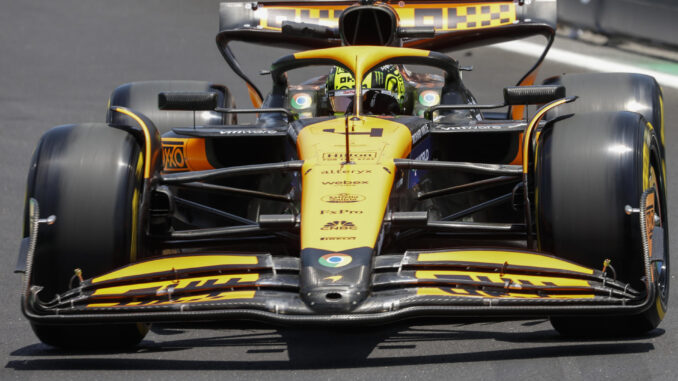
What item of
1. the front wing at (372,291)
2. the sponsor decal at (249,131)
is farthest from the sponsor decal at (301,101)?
the front wing at (372,291)

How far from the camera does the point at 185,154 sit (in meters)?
8.12

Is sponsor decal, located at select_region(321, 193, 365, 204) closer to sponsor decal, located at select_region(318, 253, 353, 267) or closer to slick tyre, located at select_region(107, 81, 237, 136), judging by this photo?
sponsor decal, located at select_region(318, 253, 353, 267)

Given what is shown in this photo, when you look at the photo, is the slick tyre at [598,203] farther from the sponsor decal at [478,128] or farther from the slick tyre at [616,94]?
the slick tyre at [616,94]

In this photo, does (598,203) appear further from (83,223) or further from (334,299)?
(83,223)

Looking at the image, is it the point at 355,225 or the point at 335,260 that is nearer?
the point at 335,260

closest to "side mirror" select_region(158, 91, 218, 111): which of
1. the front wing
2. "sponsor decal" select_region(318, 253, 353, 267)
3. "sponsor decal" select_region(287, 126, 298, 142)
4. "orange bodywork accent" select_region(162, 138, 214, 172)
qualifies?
"sponsor decal" select_region(287, 126, 298, 142)

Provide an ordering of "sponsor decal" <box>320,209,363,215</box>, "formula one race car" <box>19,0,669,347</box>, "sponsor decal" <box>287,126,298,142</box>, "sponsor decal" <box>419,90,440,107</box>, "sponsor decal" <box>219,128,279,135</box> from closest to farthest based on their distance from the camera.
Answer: "formula one race car" <box>19,0,669,347</box>, "sponsor decal" <box>320,209,363,215</box>, "sponsor decal" <box>287,126,298,142</box>, "sponsor decal" <box>219,128,279,135</box>, "sponsor decal" <box>419,90,440,107</box>

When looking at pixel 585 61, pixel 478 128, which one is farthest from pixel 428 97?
pixel 585 61

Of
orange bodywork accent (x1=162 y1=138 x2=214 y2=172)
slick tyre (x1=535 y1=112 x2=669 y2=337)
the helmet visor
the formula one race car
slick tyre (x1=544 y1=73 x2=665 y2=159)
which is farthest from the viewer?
slick tyre (x1=544 y1=73 x2=665 y2=159)

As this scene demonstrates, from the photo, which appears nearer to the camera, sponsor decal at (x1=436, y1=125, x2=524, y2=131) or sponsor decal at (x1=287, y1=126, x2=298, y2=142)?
sponsor decal at (x1=287, y1=126, x2=298, y2=142)

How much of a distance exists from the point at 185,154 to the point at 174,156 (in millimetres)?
93

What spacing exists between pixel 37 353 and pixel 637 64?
9801mm

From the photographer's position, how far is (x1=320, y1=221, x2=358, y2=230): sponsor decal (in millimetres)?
6121

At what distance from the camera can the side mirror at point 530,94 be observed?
705cm
